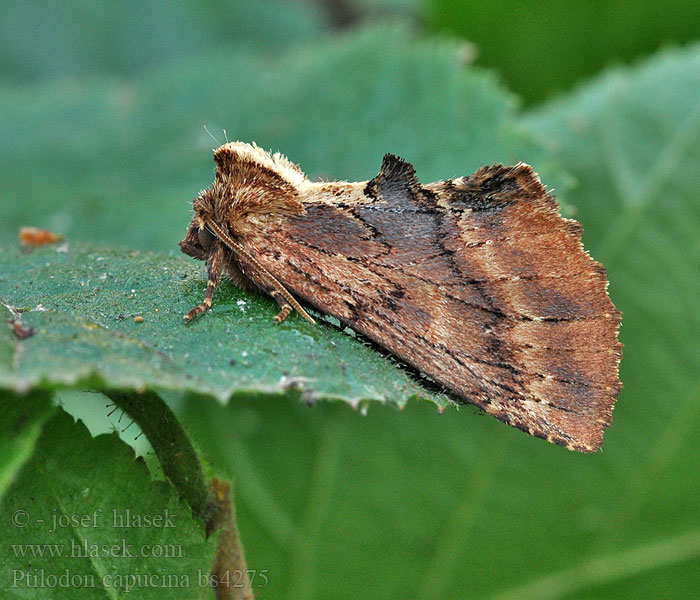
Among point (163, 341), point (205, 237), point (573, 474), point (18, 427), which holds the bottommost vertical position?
point (18, 427)

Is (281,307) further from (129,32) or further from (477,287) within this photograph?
(129,32)

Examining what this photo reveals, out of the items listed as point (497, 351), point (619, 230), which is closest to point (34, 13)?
point (619, 230)

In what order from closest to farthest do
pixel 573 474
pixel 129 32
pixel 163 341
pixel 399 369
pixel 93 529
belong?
pixel 93 529
pixel 163 341
pixel 399 369
pixel 573 474
pixel 129 32

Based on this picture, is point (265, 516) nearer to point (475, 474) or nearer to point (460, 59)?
point (475, 474)

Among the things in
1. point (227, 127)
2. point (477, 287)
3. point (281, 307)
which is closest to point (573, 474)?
point (477, 287)

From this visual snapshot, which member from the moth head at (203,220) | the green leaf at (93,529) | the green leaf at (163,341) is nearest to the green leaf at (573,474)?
the moth head at (203,220)

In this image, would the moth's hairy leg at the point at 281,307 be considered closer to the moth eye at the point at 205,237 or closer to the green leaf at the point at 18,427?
the moth eye at the point at 205,237

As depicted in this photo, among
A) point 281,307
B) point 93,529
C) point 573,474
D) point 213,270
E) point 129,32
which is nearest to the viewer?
point 93,529
